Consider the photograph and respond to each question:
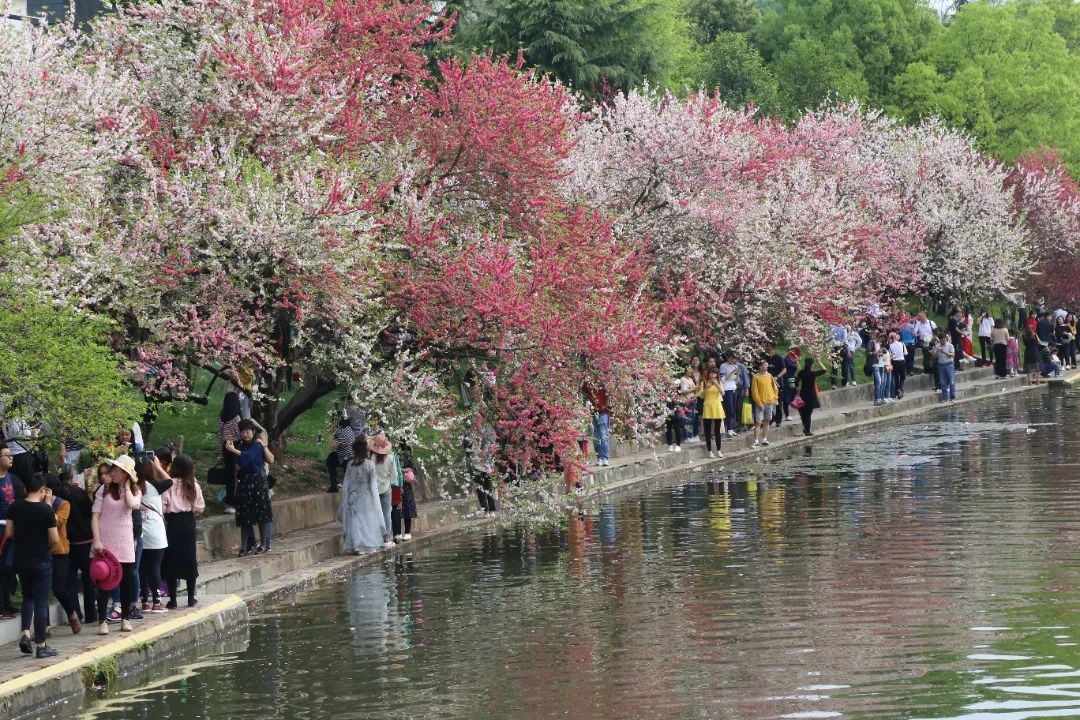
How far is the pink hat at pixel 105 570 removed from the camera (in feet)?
51.5

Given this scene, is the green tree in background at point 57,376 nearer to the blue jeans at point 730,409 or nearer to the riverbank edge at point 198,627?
the riverbank edge at point 198,627

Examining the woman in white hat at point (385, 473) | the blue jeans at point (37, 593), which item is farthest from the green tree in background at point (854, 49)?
the blue jeans at point (37, 593)

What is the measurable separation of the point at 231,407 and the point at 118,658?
846 centimetres

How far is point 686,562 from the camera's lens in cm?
1894

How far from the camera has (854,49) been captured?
7688cm

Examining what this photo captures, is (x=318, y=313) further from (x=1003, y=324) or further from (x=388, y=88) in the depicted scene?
(x=1003, y=324)

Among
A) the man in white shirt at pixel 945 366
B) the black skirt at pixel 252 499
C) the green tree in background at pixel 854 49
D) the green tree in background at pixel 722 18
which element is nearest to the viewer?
the black skirt at pixel 252 499

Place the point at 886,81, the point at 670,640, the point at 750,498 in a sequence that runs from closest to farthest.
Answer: the point at 670,640, the point at 750,498, the point at 886,81

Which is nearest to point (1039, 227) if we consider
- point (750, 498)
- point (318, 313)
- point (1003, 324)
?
point (1003, 324)

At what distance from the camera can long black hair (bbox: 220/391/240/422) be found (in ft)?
75.5

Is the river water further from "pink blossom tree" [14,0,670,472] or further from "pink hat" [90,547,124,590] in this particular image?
"pink blossom tree" [14,0,670,472]

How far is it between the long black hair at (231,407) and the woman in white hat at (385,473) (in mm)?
1677

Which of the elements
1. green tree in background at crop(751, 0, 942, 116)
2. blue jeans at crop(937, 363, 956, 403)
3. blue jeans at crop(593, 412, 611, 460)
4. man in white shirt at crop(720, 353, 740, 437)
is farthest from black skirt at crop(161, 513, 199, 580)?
green tree in background at crop(751, 0, 942, 116)

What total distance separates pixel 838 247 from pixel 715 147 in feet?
21.2
